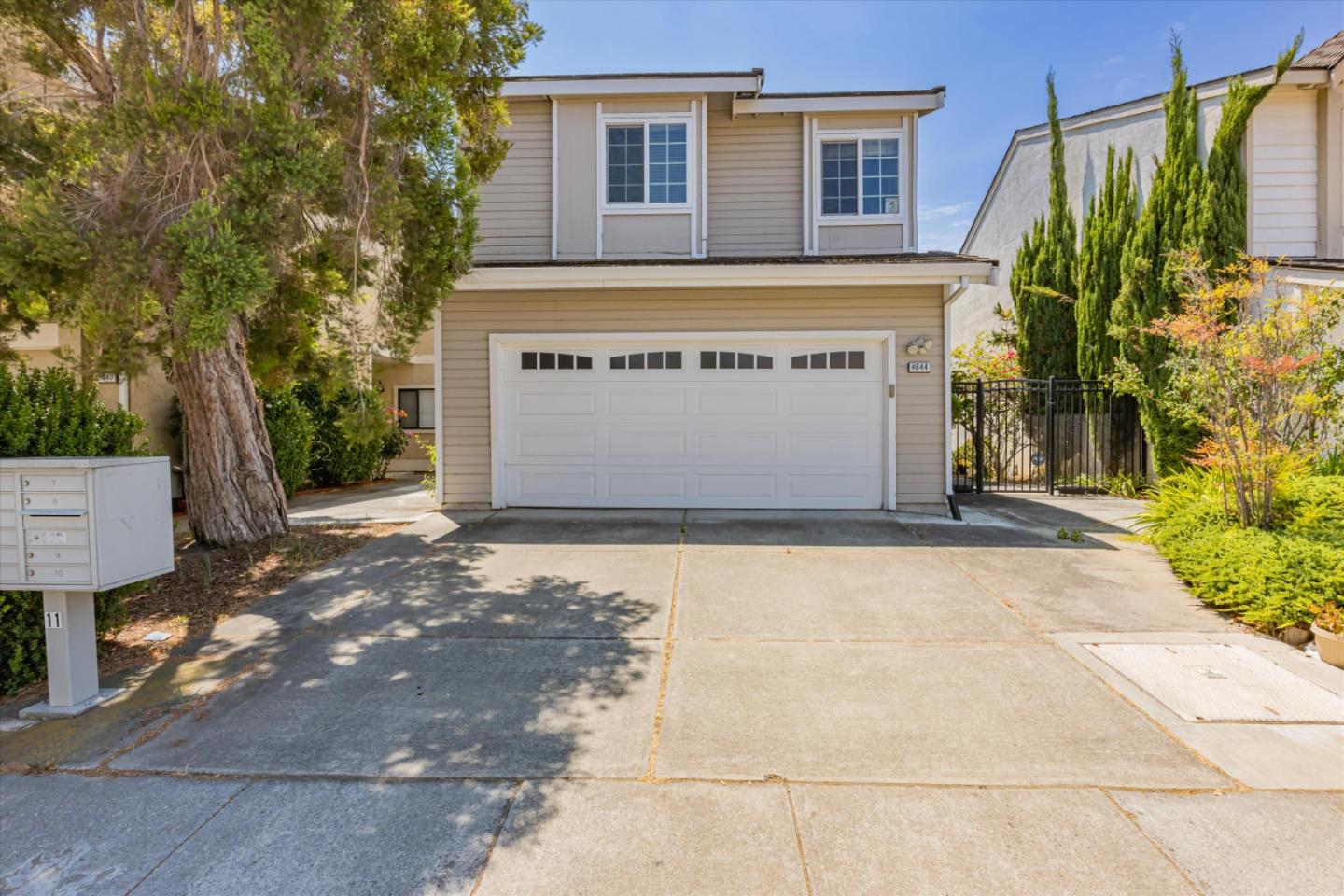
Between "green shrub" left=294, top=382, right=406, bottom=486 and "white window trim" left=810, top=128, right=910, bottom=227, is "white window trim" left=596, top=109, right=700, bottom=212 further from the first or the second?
"green shrub" left=294, top=382, right=406, bottom=486

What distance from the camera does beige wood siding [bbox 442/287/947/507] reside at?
8.88m

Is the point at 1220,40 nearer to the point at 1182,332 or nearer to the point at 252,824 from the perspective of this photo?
the point at 1182,332

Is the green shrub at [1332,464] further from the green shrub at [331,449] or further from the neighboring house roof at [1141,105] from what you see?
the green shrub at [331,449]

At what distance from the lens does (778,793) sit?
9.39 feet

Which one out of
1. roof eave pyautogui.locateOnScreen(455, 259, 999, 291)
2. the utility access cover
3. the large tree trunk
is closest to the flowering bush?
the utility access cover

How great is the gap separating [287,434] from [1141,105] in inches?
618

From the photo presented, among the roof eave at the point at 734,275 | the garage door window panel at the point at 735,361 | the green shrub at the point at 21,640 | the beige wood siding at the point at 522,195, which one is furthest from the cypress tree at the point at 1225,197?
the green shrub at the point at 21,640

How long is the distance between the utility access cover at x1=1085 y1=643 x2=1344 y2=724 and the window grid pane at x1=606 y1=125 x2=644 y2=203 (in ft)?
26.5

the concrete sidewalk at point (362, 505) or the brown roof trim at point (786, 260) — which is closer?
the brown roof trim at point (786, 260)

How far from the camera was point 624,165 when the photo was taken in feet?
31.8

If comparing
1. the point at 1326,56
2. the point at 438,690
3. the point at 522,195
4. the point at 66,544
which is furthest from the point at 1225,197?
the point at 66,544

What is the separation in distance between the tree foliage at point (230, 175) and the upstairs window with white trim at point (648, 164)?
275 cm

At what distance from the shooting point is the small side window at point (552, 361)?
362 inches

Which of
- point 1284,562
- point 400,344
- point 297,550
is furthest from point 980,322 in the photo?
point 297,550
